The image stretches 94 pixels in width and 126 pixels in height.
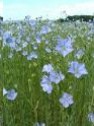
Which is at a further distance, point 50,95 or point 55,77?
point 50,95

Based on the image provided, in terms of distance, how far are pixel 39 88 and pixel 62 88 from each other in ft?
0.56

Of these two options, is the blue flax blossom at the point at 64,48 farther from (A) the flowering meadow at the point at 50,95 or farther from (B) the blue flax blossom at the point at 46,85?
(B) the blue flax blossom at the point at 46,85

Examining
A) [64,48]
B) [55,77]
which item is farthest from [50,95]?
[55,77]

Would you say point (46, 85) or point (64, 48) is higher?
point (64, 48)

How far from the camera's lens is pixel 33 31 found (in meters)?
4.69

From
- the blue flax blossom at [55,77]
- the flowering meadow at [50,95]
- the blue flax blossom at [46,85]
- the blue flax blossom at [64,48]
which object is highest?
the blue flax blossom at [64,48]

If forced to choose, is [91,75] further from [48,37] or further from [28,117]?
[48,37]

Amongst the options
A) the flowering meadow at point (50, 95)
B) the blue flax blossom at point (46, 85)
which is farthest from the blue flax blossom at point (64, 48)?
the blue flax blossom at point (46, 85)

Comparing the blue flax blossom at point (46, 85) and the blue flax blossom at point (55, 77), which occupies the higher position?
the blue flax blossom at point (55, 77)

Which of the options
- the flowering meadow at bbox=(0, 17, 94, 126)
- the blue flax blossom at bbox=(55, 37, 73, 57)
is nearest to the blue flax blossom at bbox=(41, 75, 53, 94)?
the flowering meadow at bbox=(0, 17, 94, 126)

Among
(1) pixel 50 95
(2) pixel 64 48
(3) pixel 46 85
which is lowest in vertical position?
(1) pixel 50 95

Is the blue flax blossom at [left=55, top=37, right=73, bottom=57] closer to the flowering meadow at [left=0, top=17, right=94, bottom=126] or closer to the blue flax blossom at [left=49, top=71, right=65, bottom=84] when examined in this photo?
the flowering meadow at [left=0, top=17, right=94, bottom=126]

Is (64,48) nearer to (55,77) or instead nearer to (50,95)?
(50,95)

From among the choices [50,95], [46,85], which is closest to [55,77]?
[46,85]
